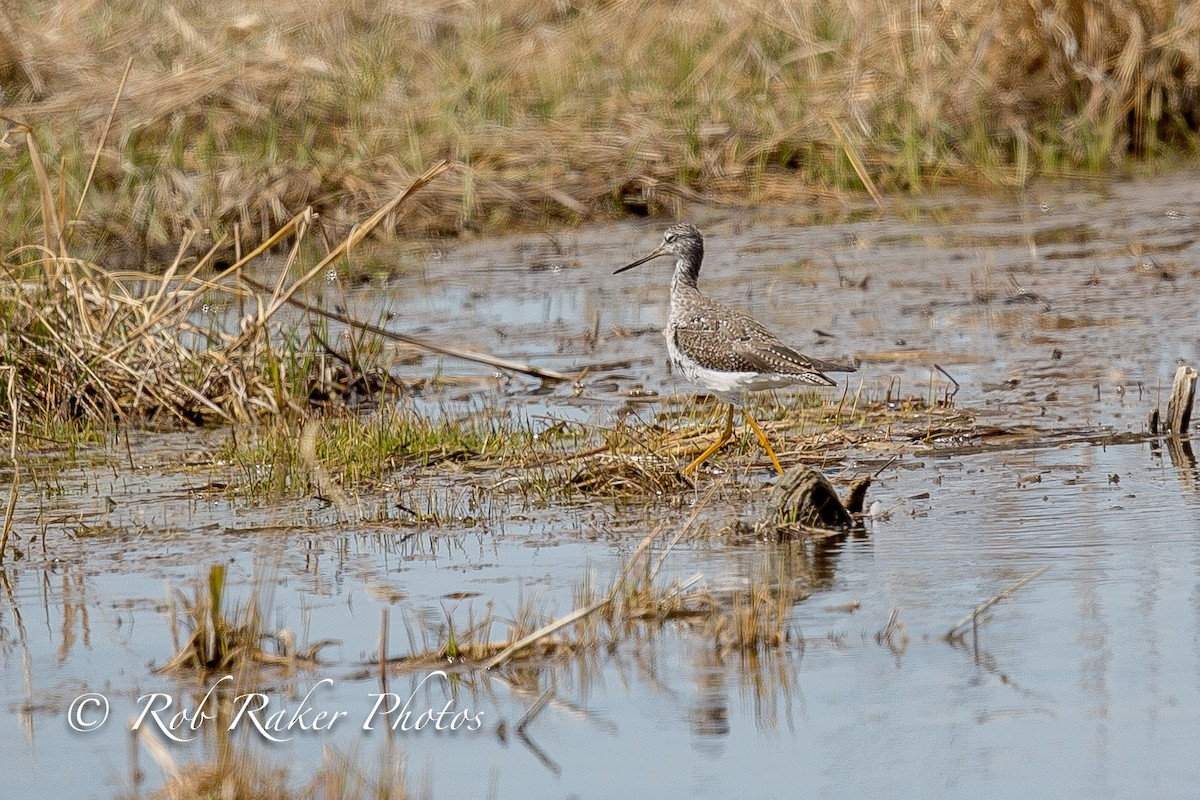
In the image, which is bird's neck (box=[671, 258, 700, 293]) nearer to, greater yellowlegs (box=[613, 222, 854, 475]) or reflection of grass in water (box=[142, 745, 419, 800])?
greater yellowlegs (box=[613, 222, 854, 475])

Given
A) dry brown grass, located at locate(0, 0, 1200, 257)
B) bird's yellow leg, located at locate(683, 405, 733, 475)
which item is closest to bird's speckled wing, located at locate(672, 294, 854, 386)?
bird's yellow leg, located at locate(683, 405, 733, 475)

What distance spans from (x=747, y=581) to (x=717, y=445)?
1938mm

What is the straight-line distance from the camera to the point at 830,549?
6.88 metres

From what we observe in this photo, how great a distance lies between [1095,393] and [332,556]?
4263 mm

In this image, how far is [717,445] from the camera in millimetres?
8312

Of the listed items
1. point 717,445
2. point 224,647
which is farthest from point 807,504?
point 224,647

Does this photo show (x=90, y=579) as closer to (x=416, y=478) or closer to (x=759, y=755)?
(x=416, y=478)

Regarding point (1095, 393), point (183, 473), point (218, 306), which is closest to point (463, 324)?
point (218, 306)

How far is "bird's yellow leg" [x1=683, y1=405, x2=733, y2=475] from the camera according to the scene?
26.3 ft

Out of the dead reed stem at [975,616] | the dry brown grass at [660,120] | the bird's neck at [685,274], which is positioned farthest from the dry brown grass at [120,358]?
the dead reed stem at [975,616]

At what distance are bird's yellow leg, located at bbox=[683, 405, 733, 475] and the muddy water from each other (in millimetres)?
90

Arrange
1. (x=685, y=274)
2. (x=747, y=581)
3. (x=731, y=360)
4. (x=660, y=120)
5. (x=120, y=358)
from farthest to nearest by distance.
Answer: (x=660, y=120), (x=120, y=358), (x=685, y=274), (x=731, y=360), (x=747, y=581)

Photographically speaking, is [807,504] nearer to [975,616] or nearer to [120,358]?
[975,616]

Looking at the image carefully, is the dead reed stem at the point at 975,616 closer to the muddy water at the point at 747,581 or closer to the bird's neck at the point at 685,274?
the muddy water at the point at 747,581
